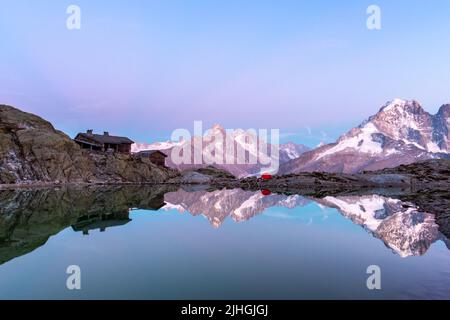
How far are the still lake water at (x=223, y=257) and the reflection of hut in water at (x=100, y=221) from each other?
0.17 m

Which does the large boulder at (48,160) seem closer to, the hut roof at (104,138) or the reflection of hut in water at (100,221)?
the hut roof at (104,138)

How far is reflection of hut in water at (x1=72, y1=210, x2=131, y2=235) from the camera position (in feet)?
108

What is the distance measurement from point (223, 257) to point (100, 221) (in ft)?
69.5

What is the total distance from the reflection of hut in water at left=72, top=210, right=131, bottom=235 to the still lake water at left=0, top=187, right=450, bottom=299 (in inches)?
6.7

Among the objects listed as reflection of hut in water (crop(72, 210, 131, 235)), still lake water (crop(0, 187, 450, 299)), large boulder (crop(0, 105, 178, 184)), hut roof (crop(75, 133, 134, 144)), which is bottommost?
still lake water (crop(0, 187, 450, 299))

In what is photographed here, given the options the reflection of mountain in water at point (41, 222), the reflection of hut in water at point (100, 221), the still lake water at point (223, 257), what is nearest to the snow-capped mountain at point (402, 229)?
the still lake water at point (223, 257)

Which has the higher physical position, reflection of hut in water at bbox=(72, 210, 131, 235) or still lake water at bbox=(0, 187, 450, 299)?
reflection of hut in water at bbox=(72, 210, 131, 235)

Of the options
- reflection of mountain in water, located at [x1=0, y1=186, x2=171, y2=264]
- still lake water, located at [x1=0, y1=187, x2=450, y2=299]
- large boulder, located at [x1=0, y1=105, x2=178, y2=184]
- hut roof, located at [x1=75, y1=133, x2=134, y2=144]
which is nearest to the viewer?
still lake water, located at [x1=0, y1=187, x2=450, y2=299]

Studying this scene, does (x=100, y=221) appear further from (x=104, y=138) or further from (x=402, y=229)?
(x=104, y=138)

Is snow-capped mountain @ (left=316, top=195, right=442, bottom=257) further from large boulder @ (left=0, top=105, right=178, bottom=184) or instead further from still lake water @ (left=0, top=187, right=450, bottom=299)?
large boulder @ (left=0, top=105, right=178, bottom=184)

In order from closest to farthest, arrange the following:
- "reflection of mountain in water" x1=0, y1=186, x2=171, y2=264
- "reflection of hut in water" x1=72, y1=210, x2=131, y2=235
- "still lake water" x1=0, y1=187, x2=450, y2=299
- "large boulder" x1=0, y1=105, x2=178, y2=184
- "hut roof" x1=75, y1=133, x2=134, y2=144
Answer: "still lake water" x1=0, y1=187, x2=450, y2=299 < "reflection of mountain in water" x1=0, y1=186, x2=171, y2=264 < "reflection of hut in water" x1=72, y1=210, x2=131, y2=235 < "large boulder" x1=0, y1=105, x2=178, y2=184 < "hut roof" x1=75, y1=133, x2=134, y2=144

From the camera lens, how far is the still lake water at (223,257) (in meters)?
14.7

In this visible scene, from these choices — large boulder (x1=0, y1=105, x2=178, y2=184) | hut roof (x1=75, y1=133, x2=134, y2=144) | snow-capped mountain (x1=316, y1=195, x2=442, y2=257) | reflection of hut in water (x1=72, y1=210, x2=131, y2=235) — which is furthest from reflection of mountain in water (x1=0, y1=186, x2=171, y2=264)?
hut roof (x1=75, y1=133, x2=134, y2=144)
